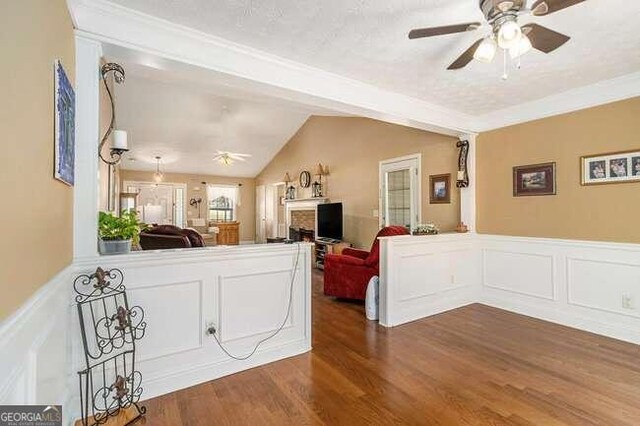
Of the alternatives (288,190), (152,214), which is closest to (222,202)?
(152,214)

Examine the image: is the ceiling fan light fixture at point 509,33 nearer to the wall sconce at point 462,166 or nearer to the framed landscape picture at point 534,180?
the framed landscape picture at point 534,180

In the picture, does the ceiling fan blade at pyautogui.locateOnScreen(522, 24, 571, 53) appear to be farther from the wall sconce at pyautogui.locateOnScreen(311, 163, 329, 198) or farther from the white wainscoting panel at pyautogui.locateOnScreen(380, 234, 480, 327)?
the wall sconce at pyautogui.locateOnScreen(311, 163, 329, 198)

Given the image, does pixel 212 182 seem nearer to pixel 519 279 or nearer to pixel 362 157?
pixel 362 157

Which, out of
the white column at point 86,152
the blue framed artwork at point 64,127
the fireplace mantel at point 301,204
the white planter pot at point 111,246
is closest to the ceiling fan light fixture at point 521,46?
the blue framed artwork at point 64,127

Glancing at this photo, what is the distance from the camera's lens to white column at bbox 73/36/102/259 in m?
1.87

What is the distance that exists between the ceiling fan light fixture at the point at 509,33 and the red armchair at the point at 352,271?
8.00ft

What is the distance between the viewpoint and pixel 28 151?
1.12m

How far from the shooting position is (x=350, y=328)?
11.1ft

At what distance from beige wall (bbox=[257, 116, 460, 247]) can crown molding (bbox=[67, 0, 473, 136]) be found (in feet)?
4.10

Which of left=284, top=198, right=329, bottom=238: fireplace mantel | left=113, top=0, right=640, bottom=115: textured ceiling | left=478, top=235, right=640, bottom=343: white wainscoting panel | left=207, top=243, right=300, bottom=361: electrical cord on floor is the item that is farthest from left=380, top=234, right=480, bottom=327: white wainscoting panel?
left=284, top=198, right=329, bottom=238: fireplace mantel

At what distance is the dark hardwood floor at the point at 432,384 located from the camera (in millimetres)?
1930

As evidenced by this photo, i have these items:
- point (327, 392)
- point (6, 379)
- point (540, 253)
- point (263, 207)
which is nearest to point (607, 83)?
point (540, 253)

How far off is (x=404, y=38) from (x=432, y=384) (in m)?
2.53

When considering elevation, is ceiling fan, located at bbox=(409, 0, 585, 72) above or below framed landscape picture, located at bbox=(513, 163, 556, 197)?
above
